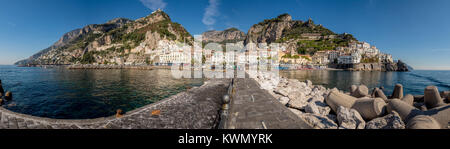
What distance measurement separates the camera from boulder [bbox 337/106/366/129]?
170 inches

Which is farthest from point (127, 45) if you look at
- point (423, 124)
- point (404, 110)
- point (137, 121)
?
point (423, 124)

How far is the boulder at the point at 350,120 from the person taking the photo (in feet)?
14.2

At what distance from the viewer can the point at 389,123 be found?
372 centimetres

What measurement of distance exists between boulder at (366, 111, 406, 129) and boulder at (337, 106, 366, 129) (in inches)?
8.4

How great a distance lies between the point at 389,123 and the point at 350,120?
2.69 ft

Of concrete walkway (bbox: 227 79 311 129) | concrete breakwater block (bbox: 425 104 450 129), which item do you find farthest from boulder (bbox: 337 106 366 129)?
concrete breakwater block (bbox: 425 104 450 129)

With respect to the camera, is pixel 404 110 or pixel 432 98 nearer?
pixel 404 110

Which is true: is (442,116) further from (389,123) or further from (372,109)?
(389,123)

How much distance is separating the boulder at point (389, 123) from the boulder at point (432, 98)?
3862mm

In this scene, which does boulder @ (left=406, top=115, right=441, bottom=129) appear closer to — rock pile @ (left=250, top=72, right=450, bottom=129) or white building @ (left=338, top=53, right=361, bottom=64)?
rock pile @ (left=250, top=72, right=450, bottom=129)

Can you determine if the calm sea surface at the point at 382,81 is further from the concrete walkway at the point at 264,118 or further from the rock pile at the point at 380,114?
the concrete walkway at the point at 264,118
